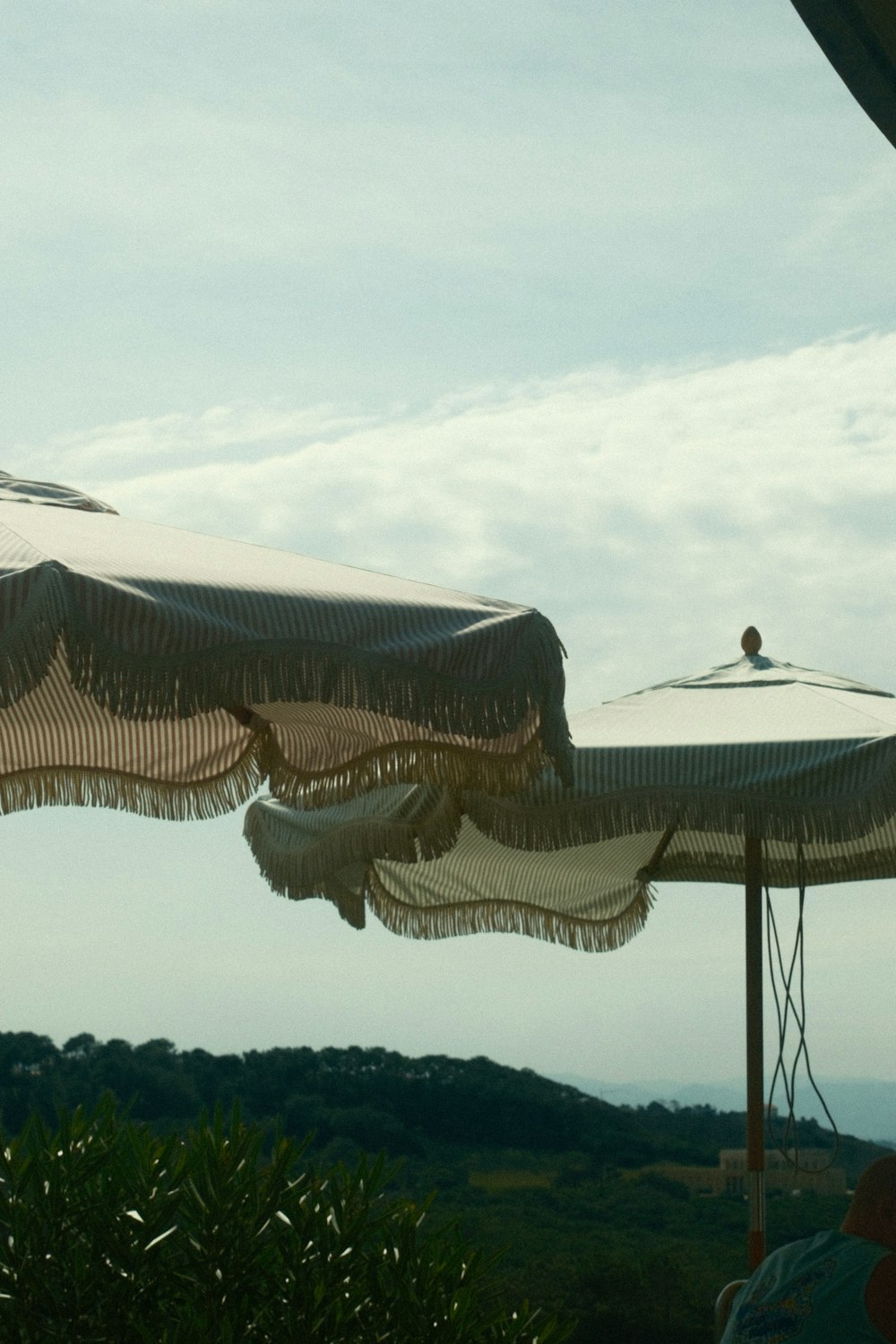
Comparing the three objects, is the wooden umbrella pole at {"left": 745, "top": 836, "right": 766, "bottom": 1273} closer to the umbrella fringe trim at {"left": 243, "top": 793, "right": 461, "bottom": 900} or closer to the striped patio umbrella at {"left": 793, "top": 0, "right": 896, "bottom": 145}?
the umbrella fringe trim at {"left": 243, "top": 793, "right": 461, "bottom": 900}

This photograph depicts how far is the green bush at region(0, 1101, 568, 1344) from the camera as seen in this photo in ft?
9.68

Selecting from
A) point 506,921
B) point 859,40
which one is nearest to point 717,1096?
point 506,921

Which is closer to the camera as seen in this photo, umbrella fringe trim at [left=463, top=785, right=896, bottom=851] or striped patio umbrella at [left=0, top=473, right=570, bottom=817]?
striped patio umbrella at [left=0, top=473, right=570, bottom=817]

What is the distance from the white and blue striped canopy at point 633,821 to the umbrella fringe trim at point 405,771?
0.45m

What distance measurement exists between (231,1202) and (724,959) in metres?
5.08

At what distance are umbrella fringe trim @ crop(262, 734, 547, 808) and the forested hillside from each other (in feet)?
14.8

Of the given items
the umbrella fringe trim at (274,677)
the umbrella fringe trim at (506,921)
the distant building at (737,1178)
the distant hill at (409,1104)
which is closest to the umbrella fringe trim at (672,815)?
the umbrella fringe trim at (274,677)

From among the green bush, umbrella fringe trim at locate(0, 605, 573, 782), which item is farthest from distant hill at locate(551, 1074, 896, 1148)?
umbrella fringe trim at locate(0, 605, 573, 782)

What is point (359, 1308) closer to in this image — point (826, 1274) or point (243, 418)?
point (826, 1274)

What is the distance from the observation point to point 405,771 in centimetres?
279

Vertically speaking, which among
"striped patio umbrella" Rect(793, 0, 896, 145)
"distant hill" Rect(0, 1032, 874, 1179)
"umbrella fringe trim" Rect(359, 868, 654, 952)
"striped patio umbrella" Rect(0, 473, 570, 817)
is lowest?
"distant hill" Rect(0, 1032, 874, 1179)

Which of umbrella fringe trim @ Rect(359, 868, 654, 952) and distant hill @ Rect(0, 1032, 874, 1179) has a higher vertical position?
umbrella fringe trim @ Rect(359, 868, 654, 952)

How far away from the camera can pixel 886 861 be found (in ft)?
15.0

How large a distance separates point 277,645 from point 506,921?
2482 millimetres
